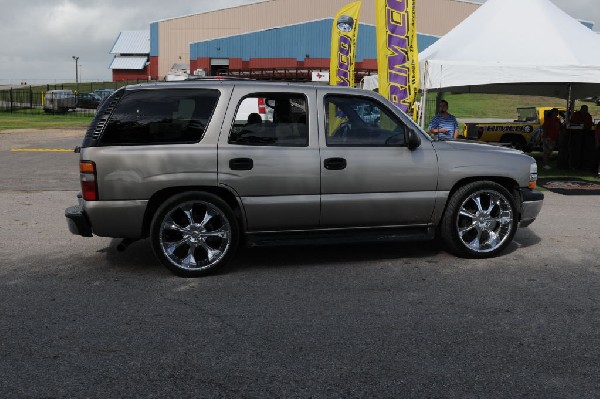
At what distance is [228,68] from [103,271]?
62211 mm

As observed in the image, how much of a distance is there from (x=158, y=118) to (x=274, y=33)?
6221 cm

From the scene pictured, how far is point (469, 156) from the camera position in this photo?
602 cm

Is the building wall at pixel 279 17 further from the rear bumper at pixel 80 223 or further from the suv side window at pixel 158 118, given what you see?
the rear bumper at pixel 80 223

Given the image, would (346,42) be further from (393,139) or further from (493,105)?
(493,105)

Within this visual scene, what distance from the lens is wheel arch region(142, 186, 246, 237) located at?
17.9ft

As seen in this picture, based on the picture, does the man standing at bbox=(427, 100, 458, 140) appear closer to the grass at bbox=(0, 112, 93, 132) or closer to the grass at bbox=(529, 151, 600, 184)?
the grass at bbox=(529, 151, 600, 184)

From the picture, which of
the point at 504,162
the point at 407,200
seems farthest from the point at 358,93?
the point at 504,162

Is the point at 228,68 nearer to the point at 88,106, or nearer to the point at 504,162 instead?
the point at 88,106

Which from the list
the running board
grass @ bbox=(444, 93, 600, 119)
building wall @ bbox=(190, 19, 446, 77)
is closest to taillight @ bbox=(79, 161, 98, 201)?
the running board

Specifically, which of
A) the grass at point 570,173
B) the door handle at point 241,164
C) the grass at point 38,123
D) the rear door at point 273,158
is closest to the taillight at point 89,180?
the rear door at point 273,158

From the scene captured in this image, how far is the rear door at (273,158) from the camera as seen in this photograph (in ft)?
18.0

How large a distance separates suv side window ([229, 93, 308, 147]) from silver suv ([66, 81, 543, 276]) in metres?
0.01

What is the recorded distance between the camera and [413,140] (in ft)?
19.0

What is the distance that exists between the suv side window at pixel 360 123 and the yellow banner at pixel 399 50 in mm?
6313
